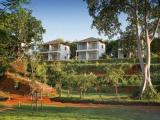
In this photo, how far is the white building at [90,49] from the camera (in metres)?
87.7

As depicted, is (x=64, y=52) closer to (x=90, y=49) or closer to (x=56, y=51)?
(x=56, y=51)

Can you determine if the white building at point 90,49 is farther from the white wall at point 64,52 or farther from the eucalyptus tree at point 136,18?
the eucalyptus tree at point 136,18

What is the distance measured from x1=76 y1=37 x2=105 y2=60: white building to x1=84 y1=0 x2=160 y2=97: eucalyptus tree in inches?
2024

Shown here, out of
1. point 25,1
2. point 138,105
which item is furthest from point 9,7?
point 138,105

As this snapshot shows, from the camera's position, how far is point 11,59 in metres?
47.6

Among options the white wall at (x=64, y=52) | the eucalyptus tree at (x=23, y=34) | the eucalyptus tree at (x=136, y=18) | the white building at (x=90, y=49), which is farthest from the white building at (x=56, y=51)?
the eucalyptus tree at (x=136, y=18)

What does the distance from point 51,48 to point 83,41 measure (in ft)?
31.8

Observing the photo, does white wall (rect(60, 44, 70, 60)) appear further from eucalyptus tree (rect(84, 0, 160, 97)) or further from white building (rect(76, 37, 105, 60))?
eucalyptus tree (rect(84, 0, 160, 97))

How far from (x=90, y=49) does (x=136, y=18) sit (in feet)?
182

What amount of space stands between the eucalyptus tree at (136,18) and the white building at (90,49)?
51.4 m

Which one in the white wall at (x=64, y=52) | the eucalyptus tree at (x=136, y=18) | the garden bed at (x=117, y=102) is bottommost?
the garden bed at (x=117, y=102)

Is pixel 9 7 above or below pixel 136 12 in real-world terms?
below

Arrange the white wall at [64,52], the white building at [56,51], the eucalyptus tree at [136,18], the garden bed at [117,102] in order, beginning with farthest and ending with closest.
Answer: the white building at [56,51], the white wall at [64,52], the eucalyptus tree at [136,18], the garden bed at [117,102]

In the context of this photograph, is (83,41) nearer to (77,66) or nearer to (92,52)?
(92,52)
